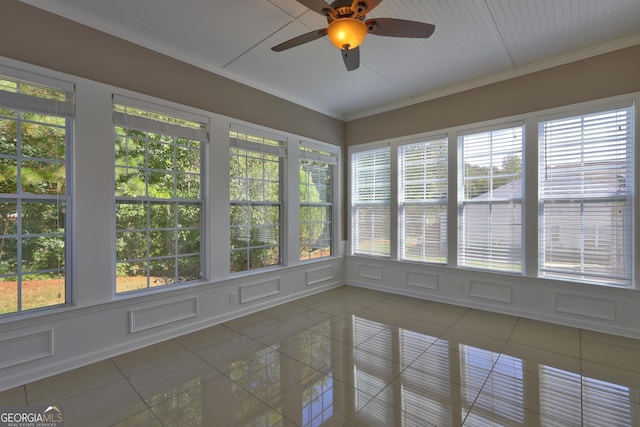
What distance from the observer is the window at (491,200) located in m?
3.82

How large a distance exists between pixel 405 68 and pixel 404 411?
3.60 metres

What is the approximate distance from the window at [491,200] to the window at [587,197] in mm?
273

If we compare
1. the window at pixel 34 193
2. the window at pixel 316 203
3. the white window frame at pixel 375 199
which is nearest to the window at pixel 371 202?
the white window frame at pixel 375 199

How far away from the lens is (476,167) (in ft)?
13.6

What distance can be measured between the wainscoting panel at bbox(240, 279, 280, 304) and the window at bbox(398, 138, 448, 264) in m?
2.11

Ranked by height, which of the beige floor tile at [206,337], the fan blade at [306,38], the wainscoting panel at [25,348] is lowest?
the beige floor tile at [206,337]

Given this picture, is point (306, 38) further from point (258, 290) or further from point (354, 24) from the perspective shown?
point (258, 290)

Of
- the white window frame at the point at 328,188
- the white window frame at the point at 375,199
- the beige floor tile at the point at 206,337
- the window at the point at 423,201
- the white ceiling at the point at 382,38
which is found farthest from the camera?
the white window frame at the point at 375,199

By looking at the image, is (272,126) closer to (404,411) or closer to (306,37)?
(306,37)

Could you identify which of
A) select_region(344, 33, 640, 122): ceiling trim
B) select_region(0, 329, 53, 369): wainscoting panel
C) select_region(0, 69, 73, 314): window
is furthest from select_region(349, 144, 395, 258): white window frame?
select_region(0, 329, 53, 369): wainscoting panel

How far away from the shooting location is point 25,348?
237cm

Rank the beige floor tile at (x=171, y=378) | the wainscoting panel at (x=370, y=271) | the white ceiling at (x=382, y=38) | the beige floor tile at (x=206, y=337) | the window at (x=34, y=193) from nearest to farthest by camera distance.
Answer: the beige floor tile at (x=171, y=378)
the window at (x=34, y=193)
the white ceiling at (x=382, y=38)
the beige floor tile at (x=206, y=337)
the wainscoting panel at (x=370, y=271)

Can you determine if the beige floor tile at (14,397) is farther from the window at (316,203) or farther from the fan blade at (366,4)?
the fan blade at (366,4)

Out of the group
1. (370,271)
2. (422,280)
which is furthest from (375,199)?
(422,280)
